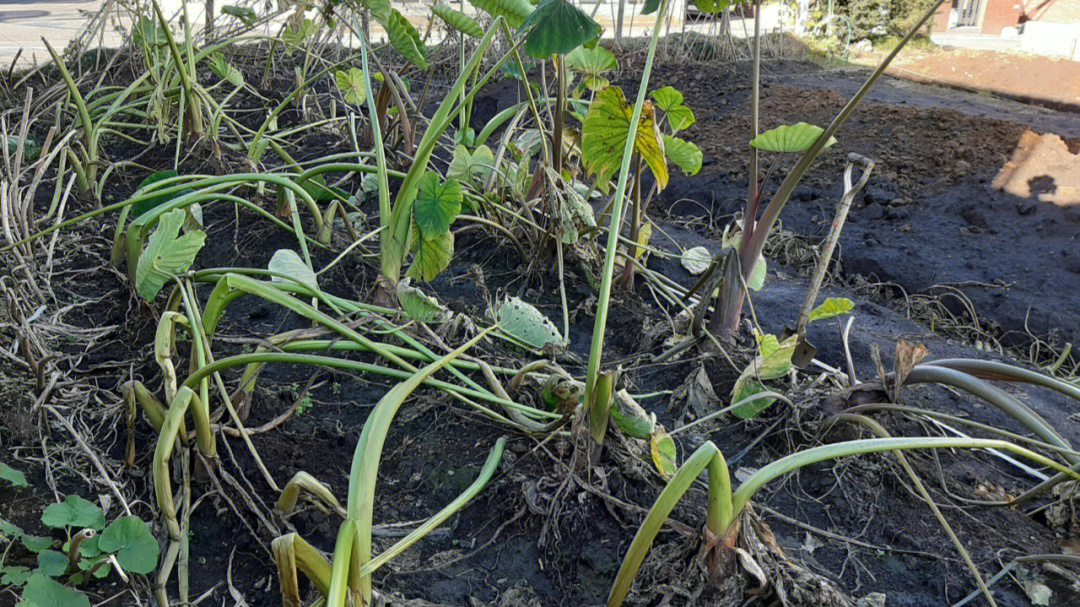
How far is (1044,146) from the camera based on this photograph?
360 centimetres

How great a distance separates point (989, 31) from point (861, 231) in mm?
8804

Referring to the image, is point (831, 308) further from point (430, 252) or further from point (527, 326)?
point (430, 252)

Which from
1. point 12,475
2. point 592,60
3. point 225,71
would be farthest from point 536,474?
point 225,71

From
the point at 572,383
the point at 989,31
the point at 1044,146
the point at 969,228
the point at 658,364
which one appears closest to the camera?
the point at 572,383

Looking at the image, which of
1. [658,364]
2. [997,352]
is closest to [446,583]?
[658,364]

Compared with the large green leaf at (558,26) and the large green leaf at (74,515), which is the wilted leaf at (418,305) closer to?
the large green leaf at (558,26)

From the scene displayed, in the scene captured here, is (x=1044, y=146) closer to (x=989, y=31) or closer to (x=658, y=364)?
(x=658, y=364)

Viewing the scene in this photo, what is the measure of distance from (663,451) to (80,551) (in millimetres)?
919

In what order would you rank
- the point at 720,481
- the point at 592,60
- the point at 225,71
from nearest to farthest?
the point at 720,481 < the point at 592,60 < the point at 225,71

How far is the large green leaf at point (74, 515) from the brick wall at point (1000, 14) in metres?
11.8

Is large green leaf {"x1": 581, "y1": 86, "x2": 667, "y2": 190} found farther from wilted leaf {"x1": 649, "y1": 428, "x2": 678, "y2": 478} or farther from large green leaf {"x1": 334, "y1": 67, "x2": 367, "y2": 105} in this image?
large green leaf {"x1": 334, "y1": 67, "x2": 367, "y2": 105}

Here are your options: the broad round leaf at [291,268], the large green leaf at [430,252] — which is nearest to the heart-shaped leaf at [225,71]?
the large green leaf at [430,252]

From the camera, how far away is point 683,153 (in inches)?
77.8

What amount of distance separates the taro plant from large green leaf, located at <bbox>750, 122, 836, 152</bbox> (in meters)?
1.35
